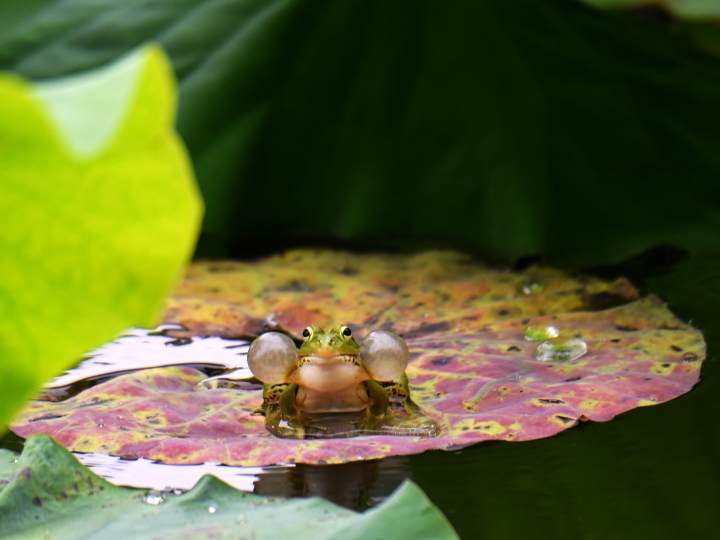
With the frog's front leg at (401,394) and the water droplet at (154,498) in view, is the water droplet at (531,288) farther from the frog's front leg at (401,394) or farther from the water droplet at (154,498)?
the water droplet at (154,498)

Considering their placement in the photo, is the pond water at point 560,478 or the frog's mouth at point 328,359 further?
the frog's mouth at point 328,359

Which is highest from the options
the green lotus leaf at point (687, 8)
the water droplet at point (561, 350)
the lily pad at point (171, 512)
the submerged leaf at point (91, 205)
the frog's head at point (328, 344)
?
the green lotus leaf at point (687, 8)

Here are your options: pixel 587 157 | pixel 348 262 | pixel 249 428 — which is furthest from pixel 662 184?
pixel 249 428

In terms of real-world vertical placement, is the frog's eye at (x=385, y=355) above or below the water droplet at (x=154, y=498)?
above

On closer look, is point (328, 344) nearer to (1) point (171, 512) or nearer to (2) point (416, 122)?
(1) point (171, 512)

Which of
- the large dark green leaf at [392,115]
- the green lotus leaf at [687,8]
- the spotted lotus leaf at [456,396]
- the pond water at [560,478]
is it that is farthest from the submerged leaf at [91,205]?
the green lotus leaf at [687,8]

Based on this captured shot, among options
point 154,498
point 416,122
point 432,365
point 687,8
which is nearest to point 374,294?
point 432,365

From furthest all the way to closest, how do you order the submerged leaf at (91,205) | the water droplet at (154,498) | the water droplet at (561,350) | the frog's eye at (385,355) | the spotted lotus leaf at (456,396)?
the water droplet at (561,350)
the frog's eye at (385,355)
the spotted lotus leaf at (456,396)
the water droplet at (154,498)
the submerged leaf at (91,205)

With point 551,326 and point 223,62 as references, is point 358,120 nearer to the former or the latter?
point 223,62
